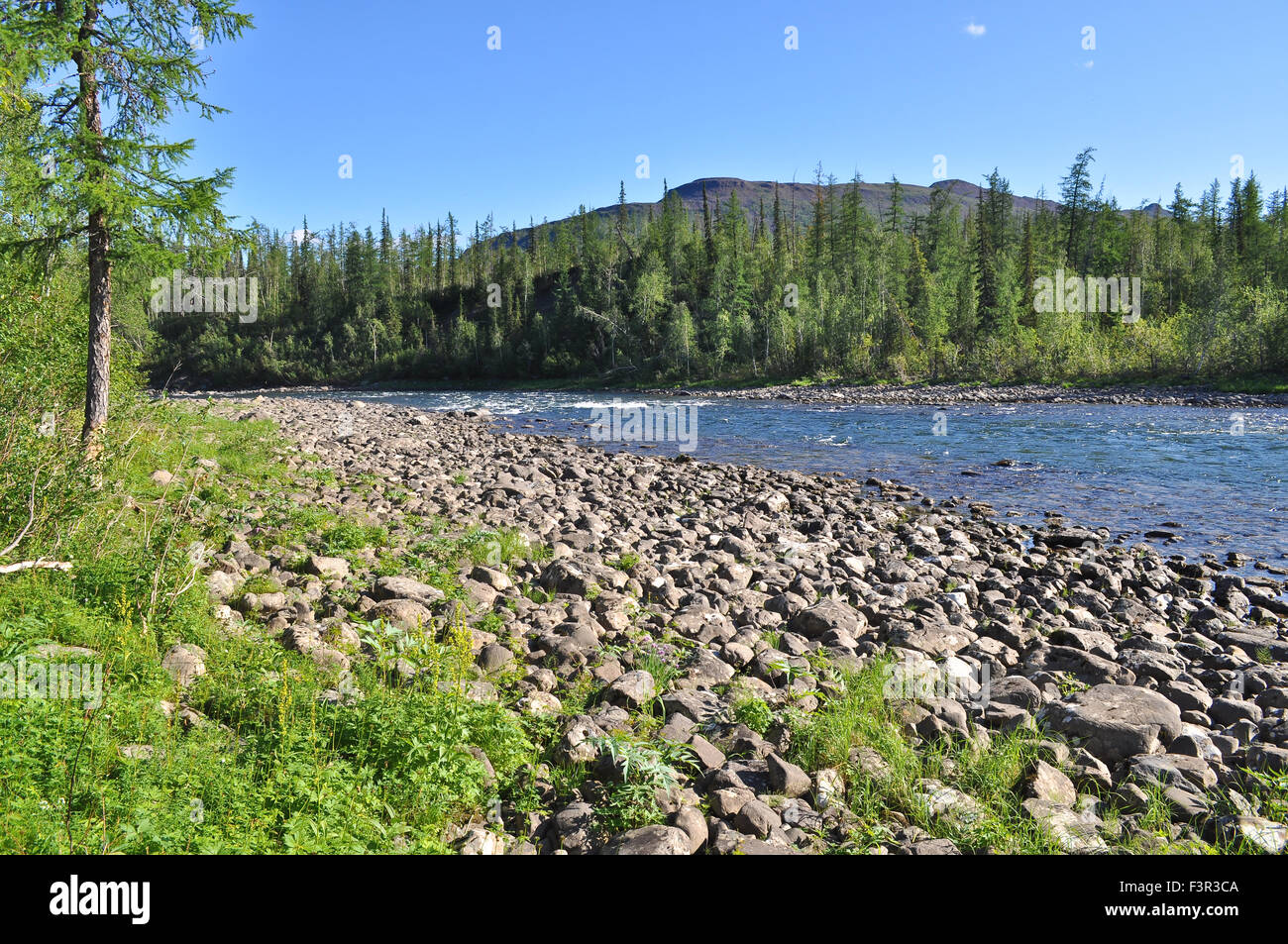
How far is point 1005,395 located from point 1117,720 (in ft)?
153

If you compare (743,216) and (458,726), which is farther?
(743,216)

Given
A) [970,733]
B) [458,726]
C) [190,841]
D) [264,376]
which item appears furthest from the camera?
[264,376]

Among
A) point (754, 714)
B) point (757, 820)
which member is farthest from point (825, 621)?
point (757, 820)

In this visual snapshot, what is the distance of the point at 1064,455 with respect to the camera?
23.4 m

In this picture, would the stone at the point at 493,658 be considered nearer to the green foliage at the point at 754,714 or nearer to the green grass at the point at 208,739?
the green grass at the point at 208,739

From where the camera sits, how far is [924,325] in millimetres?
69000

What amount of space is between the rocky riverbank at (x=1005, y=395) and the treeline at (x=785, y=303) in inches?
158

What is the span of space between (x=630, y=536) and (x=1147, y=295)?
85.7 m

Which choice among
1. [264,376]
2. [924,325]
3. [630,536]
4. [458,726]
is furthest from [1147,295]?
[264,376]

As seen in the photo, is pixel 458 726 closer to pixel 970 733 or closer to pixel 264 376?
pixel 970 733

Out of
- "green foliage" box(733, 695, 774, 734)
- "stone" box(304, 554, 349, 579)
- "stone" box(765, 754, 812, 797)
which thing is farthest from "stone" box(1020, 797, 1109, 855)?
"stone" box(304, 554, 349, 579)

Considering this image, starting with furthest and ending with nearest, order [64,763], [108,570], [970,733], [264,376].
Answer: [264,376] < [108,570] < [970,733] < [64,763]

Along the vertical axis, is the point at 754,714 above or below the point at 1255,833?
above

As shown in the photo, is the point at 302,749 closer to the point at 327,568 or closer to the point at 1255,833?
the point at 327,568
